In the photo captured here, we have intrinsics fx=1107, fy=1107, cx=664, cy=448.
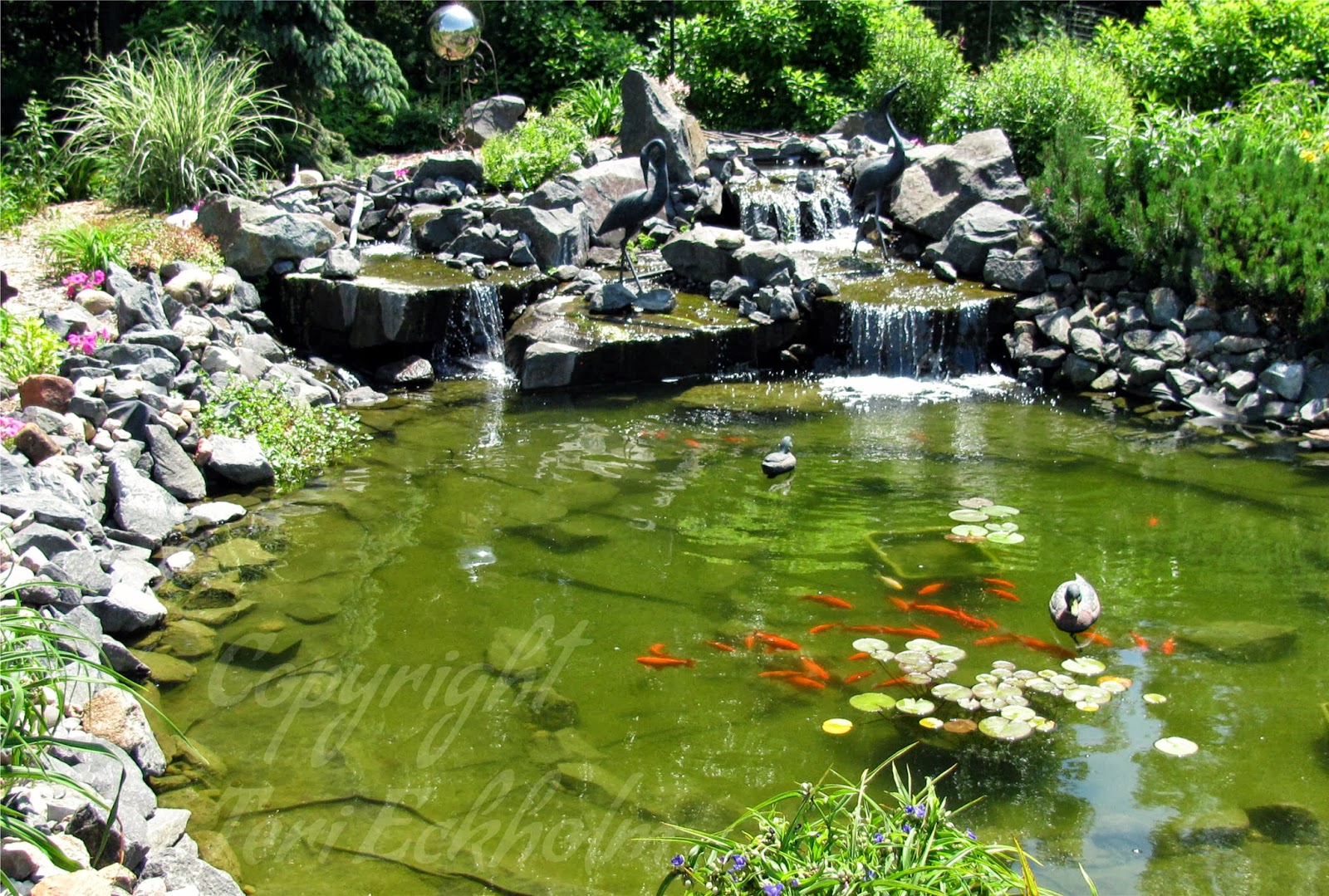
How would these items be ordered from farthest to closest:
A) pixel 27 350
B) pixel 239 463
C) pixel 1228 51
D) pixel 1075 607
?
pixel 1228 51, pixel 239 463, pixel 27 350, pixel 1075 607

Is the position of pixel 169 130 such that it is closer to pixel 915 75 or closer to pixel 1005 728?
pixel 915 75

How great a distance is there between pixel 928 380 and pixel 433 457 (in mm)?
Result: 4111

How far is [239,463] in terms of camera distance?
637 cm

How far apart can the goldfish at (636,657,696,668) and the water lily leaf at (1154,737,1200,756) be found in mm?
1728

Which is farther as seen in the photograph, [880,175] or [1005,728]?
[880,175]

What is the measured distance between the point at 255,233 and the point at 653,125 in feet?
13.9

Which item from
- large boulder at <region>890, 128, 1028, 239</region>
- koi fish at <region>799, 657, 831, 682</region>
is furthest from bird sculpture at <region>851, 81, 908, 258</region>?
koi fish at <region>799, 657, 831, 682</region>

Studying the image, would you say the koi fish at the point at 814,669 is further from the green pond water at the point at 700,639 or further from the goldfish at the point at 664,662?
the goldfish at the point at 664,662

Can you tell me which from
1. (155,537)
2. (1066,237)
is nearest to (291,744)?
(155,537)

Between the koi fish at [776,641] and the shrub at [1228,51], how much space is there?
9.94 meters

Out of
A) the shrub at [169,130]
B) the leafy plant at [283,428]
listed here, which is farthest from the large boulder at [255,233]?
the leafy plant at [283,428]

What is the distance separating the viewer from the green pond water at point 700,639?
3471mm

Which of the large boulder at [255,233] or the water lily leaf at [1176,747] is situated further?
the large boulder at [255,233]
